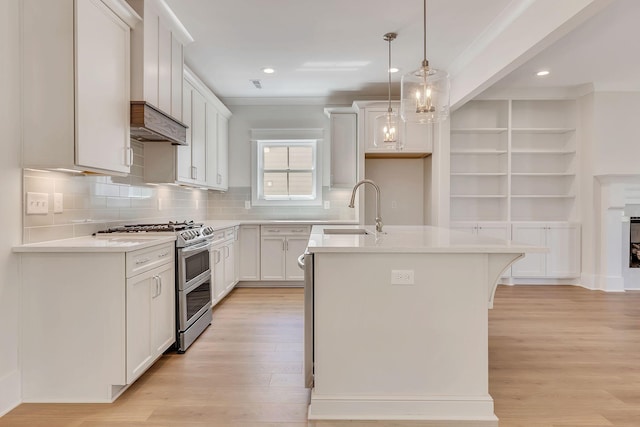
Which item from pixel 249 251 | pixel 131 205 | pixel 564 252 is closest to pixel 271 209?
pixel 249 251

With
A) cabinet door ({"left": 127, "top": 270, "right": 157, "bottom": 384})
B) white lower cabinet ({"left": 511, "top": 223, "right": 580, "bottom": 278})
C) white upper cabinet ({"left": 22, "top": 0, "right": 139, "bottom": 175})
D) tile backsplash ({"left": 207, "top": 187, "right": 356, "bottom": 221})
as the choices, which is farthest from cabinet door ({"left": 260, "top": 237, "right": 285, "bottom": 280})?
white lower cabinet ({"left": 511, "top": 223, "right": 580, "bottom": 278})

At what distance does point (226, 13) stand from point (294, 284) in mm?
3274

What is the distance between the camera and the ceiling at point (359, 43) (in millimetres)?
3021

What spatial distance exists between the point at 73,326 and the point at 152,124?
1.46 meters

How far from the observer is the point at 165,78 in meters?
3.01

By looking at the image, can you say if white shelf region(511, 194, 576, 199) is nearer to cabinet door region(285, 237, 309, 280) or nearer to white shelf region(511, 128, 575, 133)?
white shelf region(511, 128, 575, 133)

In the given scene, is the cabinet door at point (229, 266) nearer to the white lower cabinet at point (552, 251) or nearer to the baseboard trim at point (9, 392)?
the baseboard trim at point (9, 392)

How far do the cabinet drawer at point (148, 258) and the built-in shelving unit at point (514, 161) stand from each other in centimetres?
389

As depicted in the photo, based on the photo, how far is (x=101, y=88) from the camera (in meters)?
2.29

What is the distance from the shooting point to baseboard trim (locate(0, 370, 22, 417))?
1.97 meters

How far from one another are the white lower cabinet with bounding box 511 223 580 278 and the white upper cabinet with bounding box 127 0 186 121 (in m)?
4.54

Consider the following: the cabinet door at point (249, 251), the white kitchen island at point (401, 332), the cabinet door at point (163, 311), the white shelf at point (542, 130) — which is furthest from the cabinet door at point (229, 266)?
the white shelf at point (542, 130)

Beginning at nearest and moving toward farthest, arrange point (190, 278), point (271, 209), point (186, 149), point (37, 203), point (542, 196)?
point (37, 203), point (190, 278), point (186, 149), point (542, 196), point (271, 209)

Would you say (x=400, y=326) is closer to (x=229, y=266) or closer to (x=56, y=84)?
(x=56, y=84)
